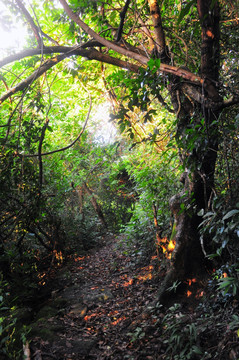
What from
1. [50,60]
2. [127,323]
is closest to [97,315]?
[127,323]

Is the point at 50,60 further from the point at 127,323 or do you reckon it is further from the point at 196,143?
the point at 127,323

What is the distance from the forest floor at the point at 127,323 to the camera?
8.86 ft

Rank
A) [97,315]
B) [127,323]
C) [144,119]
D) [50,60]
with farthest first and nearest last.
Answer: [97,315] → [127,323] → [50,60] → [144,119]

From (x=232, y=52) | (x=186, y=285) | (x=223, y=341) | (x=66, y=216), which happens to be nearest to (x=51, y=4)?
(x=232, y=52)

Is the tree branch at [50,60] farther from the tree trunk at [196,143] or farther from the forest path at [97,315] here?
the forest path at [97,315]

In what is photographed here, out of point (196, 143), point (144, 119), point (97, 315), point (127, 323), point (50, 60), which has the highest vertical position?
point (50, 60)

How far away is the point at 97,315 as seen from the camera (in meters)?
4.37

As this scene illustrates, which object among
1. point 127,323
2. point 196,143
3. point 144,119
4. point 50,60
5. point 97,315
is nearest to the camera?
point 196,143

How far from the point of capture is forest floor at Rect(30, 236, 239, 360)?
8.86 feet

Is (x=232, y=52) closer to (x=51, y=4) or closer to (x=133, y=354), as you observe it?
(x=51, y=4)

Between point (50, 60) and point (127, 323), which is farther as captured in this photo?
point (127, 323)

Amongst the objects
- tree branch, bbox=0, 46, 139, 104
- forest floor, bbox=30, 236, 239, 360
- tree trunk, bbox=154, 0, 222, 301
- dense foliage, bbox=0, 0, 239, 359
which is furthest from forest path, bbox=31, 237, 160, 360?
tree branch, bbox=0, 46, 139, 104

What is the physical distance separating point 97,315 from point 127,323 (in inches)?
29.6

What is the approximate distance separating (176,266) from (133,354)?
1.37 meters
